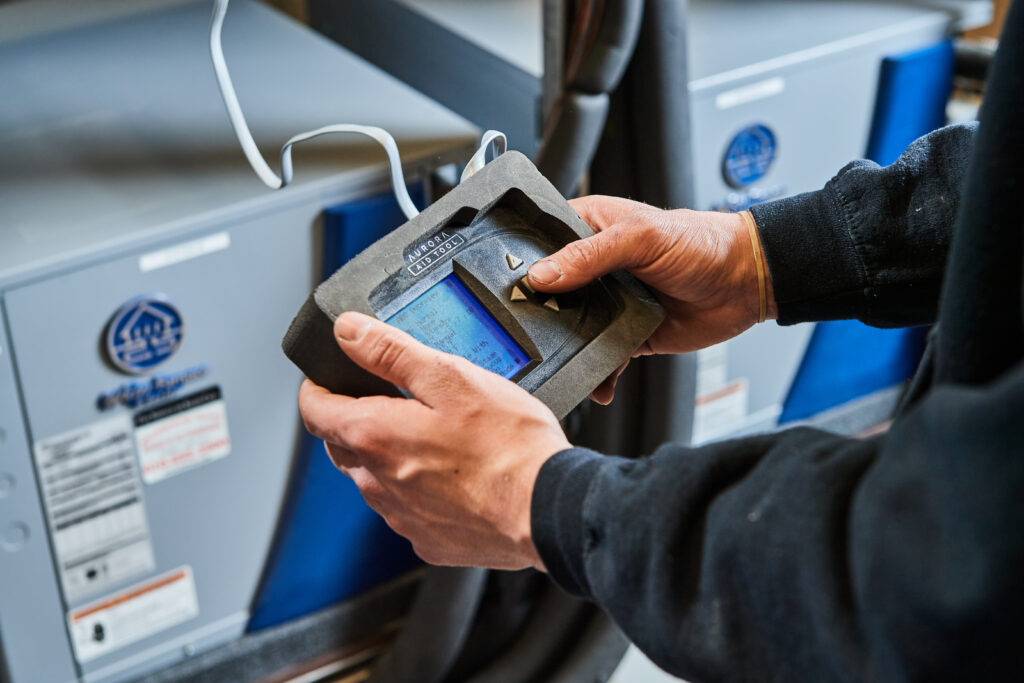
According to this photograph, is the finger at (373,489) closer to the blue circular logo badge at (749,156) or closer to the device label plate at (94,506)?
the device label plate at (94,506)

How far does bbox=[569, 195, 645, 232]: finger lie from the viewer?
27.5 inches

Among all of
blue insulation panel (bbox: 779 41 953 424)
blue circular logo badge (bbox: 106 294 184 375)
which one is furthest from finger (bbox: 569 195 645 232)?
blue insulation panel (bbox: 779 41 953 424)

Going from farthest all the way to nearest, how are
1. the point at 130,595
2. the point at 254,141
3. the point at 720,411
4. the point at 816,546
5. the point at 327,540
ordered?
the point at 720,411 < the point at 327,540 < the point at 130,595 < the point at 254,141 < the point at 816,546

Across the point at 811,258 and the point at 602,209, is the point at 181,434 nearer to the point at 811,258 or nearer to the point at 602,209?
the point at 602,209

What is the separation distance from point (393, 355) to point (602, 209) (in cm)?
23

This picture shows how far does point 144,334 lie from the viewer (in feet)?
2.78

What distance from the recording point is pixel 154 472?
91 centimetres

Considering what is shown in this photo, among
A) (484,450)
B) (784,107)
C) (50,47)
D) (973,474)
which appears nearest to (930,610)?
(973,474)

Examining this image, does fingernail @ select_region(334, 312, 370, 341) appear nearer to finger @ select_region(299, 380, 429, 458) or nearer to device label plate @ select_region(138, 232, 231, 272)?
finger @ select_region(299, 380, 429, 458)

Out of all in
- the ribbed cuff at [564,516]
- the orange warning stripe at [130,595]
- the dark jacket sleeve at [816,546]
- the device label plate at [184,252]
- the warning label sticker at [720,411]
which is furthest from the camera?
the warning label sticker at [720,411]

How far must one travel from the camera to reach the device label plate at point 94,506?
2.85ft

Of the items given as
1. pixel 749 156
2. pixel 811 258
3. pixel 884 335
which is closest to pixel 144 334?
pixel 811 258

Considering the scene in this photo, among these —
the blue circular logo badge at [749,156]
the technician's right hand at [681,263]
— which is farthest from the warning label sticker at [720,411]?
the technician's right hand at [681,263]

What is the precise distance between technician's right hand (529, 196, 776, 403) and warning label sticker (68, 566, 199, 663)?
51 cm
